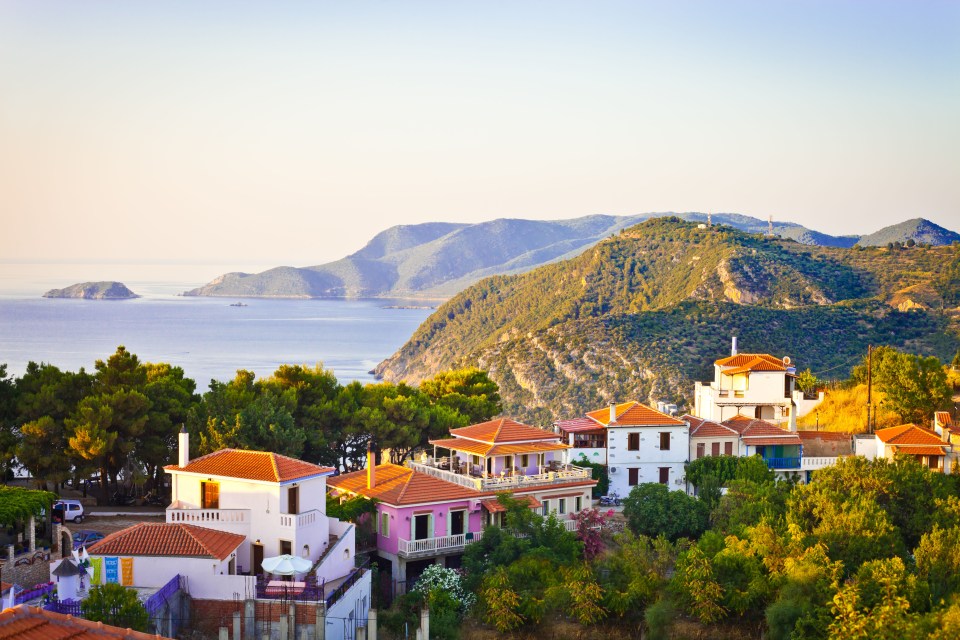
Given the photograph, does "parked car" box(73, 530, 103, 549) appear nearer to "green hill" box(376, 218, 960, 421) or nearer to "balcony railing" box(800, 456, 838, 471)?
"balcony railing" box(800, 456, 838, 471)

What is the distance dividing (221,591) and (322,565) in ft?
8.41

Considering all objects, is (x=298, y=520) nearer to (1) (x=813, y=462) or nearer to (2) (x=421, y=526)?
(2) (x=421, y=526)

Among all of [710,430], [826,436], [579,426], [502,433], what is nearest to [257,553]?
[502,433]

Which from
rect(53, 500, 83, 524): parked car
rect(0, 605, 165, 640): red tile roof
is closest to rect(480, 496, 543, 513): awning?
rect(53, 500, 83, 524): parked car

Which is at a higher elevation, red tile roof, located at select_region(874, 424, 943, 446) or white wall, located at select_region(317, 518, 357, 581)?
red tile roof, located at select_region(874, 424, 943, 446)

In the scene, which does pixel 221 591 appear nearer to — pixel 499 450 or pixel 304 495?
pixel 304 495

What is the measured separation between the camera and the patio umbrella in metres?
21.3

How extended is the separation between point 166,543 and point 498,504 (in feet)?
33.0

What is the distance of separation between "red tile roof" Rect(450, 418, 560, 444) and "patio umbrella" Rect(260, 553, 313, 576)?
10.4 metres

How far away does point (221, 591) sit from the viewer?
2127 centimetres

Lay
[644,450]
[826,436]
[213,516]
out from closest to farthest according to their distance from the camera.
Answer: [213,516]
[644,450]
[826,436]

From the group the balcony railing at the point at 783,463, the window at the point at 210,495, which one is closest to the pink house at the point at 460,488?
the window at the point at 210,495

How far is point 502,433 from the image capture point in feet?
104

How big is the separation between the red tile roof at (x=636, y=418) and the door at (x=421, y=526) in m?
9.87
